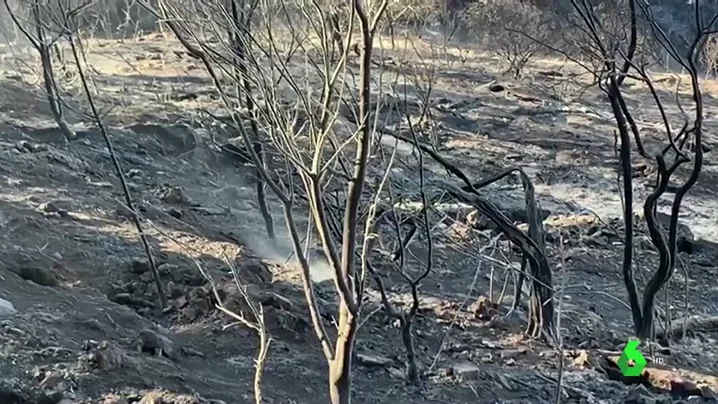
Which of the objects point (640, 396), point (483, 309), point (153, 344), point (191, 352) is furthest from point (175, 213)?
point (640, 396)

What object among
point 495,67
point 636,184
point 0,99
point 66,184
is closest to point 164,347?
point 66,184

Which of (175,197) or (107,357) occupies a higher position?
(107,357)

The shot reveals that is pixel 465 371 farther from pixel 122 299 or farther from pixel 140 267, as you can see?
pixel 140 267

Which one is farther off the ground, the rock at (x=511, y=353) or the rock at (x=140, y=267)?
the rock at (x=140, y=267)

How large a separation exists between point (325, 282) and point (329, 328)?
105 centimetres

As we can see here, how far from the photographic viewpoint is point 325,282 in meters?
6.52

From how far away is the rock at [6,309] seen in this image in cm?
468

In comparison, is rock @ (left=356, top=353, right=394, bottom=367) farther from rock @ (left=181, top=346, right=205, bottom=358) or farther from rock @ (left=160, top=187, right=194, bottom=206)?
rock @ (left=160, top=187, right=194, bottom=206)

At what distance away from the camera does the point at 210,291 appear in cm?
553

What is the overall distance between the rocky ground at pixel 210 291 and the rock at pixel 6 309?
0.07ft

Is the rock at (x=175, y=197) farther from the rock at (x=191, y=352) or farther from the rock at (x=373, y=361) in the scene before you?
the rock at (x=373, y=361)

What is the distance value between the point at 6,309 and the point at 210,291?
1.19 meters

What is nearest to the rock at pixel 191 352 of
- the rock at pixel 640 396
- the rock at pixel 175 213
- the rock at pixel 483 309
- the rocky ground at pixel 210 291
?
the rocky ground at pixel 210 291

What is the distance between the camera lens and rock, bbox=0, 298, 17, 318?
4680 mm
